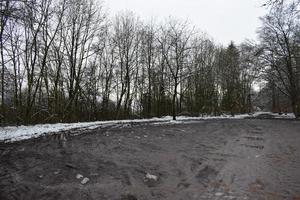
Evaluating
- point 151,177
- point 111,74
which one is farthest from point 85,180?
point 111,74

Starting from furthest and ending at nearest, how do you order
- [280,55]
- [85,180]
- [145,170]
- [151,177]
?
[280,55]
[145,170]
[151,177]
[85,180]

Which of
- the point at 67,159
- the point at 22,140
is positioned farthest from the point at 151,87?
the point at 67,159

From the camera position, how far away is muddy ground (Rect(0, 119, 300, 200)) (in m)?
6.39

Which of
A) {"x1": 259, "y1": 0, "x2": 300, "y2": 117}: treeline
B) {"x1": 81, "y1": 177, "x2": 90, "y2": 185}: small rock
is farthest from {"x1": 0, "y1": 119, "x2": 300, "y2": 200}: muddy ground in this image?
{"x1": 259, "y1": 0, "x2": 300, "y2": 117}: treeline

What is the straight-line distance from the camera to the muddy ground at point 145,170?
21.0 feet

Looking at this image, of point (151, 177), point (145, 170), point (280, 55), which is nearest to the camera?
point (151, 177)

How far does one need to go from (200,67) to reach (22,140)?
39340 mm

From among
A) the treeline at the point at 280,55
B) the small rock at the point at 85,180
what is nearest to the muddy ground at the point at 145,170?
the small rock at the point at 85,180

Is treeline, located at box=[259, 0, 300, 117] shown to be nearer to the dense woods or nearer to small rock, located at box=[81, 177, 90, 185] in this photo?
the dense woods

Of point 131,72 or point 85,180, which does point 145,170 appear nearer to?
point 85,180

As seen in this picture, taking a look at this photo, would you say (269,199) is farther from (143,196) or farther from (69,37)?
(69,37)

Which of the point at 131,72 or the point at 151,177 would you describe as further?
the point at 131,72

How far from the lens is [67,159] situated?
29.3 feet

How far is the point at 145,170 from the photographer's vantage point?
8070mm
